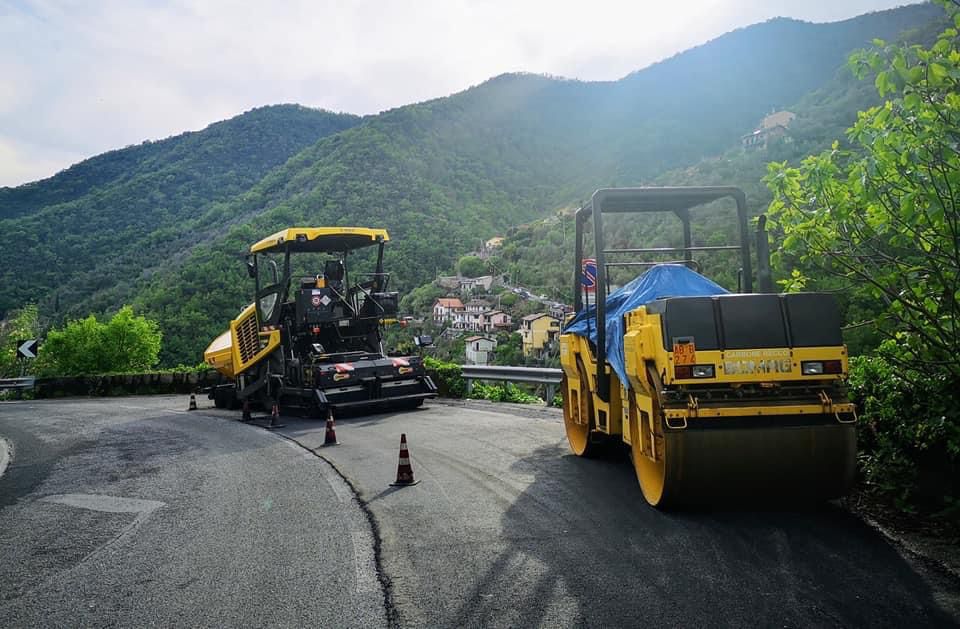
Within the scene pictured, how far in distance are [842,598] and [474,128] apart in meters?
97.0

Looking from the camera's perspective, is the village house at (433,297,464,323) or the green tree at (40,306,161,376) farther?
the village house at (433,297,464,323)

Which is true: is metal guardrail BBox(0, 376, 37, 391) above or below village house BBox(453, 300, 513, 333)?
below

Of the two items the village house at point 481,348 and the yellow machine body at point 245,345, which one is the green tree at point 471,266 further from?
the yellow machine body at point 245,345

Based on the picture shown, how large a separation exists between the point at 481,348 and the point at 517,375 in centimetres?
1261

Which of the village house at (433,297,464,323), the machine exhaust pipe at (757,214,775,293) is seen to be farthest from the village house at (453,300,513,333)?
the machine exhaust pipe at (757,214,775,293)

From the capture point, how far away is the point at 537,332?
81.1ft

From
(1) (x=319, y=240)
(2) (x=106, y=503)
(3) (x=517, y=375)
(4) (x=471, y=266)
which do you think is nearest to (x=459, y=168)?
(4) (x=471, y=266)

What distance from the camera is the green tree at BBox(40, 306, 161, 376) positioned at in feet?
89.4

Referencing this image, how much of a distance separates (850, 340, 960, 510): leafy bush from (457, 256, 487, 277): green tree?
1895 inches

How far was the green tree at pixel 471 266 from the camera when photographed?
54.3 meters

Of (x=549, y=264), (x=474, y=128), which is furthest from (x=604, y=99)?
(x=549, y=264)

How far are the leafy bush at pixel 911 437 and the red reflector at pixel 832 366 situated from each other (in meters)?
0.65

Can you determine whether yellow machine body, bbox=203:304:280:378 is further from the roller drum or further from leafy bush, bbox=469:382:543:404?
the roller drum

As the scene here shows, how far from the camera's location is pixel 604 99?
382 feet
